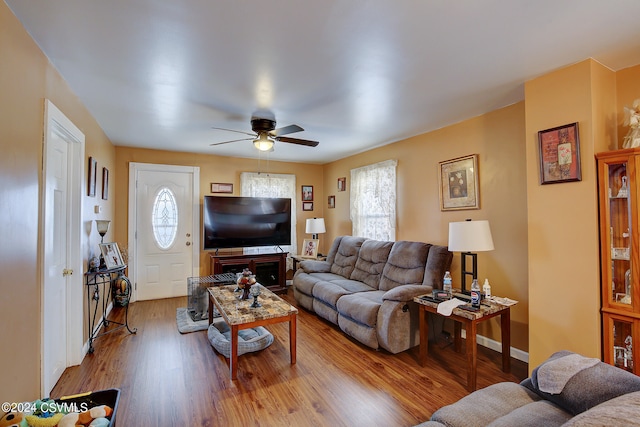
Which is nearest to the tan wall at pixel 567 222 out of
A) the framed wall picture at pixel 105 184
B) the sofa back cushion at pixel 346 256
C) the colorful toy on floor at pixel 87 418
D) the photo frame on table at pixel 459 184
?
the photo frame on table at pixel 459 184

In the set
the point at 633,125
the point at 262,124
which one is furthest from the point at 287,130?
the point at 633,125

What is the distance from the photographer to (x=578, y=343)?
84.4 inches

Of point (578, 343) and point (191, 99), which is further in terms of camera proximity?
point (191, 99)

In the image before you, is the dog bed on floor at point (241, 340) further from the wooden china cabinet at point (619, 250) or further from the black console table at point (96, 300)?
the wooden china cabinet at point (619, 250)

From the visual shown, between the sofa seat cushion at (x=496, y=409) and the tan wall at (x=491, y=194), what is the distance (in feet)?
5.30

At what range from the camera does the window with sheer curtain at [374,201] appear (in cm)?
440

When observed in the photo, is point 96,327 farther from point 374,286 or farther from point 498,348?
point 498,348

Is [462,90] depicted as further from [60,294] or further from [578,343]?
[60,294]

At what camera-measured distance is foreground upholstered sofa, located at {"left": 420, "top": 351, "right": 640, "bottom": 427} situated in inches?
49.1

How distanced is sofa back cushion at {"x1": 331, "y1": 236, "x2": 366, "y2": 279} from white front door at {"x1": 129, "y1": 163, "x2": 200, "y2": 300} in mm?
2445

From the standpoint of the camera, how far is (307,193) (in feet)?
20.2

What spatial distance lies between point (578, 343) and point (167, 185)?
5.48 m

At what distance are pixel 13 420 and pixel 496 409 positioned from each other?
2.30 m

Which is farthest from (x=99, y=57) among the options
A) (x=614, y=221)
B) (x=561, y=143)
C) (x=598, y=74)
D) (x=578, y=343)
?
(x=578, y=343)
